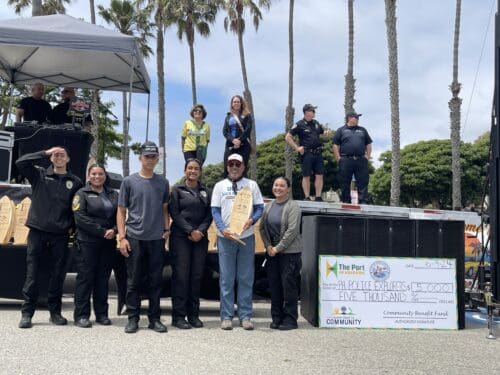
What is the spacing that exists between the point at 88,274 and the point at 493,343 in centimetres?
451

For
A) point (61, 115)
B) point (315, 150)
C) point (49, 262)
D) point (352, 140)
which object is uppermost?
point (61, 115)

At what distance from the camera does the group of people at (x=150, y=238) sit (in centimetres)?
622

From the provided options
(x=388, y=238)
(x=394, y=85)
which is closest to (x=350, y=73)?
(x=394, y=85)

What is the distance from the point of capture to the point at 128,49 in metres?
9.11

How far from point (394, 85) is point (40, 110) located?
49.0 feet

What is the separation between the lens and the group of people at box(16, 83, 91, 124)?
1053cm

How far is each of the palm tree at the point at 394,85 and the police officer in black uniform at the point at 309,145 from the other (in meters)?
12.8

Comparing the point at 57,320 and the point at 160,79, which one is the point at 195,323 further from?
the point at 160,79

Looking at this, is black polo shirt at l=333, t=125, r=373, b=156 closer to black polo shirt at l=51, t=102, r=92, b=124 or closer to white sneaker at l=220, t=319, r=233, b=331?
white sneaker at l=220, t=319, r=233, b=331

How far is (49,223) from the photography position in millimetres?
6285

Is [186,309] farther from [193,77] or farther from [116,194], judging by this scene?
[193,77]

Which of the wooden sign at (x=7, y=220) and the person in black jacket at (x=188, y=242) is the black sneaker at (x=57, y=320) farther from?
the wooden sign at (x=7, y=220)

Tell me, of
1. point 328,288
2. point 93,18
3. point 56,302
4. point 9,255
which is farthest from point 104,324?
point 93,18

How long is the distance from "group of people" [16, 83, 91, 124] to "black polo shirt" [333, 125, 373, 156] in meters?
4.87
